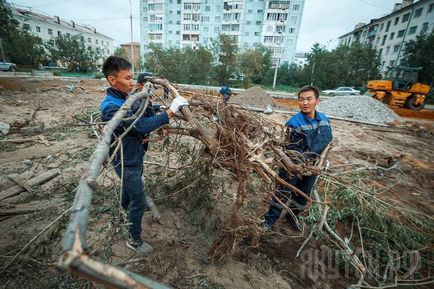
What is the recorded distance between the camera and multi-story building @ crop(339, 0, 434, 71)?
2777 centimetres

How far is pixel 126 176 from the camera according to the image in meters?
1.96

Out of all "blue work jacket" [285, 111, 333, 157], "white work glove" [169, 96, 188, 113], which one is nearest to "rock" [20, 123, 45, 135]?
"white work glove" [169, 96, 188, 113]

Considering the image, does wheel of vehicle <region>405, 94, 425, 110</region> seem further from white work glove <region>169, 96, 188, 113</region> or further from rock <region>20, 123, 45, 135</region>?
rock <region>20, 123, 45, 135</region>

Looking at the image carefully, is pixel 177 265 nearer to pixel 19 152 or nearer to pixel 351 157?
pixel 19 152

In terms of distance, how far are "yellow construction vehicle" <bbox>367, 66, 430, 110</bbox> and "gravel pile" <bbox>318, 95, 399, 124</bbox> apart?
267cm

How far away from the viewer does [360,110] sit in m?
11.5

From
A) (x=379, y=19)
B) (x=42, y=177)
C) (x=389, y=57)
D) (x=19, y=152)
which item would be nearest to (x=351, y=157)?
(x=42, y=177)

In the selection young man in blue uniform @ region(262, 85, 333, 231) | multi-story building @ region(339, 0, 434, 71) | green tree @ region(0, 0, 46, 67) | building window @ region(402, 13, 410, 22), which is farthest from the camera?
building window @ region(402, 13, 410, 22)

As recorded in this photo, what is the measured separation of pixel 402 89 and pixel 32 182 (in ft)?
60.6

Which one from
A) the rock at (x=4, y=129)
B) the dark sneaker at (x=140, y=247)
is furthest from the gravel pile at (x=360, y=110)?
the rock at (x=4, y=129)

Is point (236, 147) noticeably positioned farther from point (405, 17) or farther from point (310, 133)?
point (405, 17)

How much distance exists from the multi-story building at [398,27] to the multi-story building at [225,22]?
13930 mm

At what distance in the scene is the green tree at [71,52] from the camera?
2739cm

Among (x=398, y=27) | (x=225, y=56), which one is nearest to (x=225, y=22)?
(x=225, y=56)
